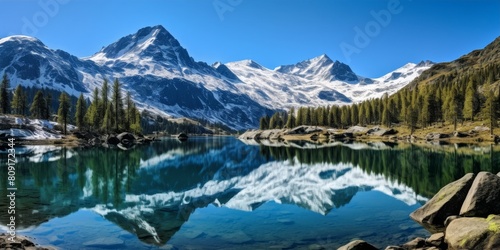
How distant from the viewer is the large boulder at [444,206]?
22.0 meters

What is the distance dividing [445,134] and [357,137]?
45625 millimetres

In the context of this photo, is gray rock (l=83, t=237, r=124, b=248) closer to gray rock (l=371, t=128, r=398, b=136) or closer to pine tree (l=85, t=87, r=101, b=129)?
pine tree (l=85, t=87, r=101, b=129)

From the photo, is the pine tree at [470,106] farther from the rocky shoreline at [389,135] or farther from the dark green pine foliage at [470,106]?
the rocky shoreline at [389,135]

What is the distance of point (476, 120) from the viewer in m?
138

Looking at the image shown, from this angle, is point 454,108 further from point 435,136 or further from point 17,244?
point 17,244

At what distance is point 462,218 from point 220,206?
1770 cm

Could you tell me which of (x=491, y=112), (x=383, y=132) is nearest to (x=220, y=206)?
(x=491, y=112)

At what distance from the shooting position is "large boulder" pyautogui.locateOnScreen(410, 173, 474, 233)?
72.3ft

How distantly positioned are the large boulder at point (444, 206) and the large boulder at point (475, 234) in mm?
3599

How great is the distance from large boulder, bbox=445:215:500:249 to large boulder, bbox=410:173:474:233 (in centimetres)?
360

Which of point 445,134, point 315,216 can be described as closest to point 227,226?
point 315,216

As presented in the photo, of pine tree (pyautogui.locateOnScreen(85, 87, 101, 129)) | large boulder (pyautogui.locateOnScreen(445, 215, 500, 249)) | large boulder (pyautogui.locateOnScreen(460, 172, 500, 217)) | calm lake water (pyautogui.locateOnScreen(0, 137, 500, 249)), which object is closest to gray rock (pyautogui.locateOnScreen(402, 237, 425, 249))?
large boulder (pyautogui.locateOnScreen(445, 215, 500, 249))

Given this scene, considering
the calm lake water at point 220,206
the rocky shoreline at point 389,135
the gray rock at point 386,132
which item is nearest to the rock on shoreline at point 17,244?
the calm lake water at point 220,206

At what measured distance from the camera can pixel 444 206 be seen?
22188 mm
